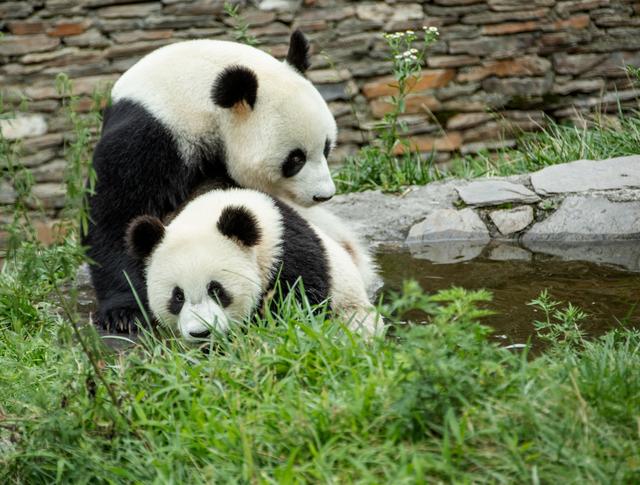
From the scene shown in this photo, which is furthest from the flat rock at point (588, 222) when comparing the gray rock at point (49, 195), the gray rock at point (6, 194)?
the gray rock at point (6, 194)

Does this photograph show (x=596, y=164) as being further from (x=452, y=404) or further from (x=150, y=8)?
(x=150, y=8)

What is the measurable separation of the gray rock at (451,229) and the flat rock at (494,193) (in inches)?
3.9

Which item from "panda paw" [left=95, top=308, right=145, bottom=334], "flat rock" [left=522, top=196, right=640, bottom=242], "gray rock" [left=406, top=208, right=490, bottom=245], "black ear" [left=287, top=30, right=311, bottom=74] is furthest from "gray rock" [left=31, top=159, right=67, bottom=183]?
"flat rock" [left=522, top=196, right=640, bottom=242]

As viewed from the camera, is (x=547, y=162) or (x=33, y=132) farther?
(x=33, y=132)

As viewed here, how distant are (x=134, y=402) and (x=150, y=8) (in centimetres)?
562

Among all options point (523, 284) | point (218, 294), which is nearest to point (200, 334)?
point (218, 294)

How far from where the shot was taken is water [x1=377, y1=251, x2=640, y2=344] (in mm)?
3775

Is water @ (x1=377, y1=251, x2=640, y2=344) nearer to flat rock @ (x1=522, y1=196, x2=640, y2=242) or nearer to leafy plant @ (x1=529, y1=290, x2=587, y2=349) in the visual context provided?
leafy plant @ (x1=529, y1=290, x2=587, y2=349)

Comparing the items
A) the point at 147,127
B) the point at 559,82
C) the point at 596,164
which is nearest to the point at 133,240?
the point at 147,127

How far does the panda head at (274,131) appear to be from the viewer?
394cm

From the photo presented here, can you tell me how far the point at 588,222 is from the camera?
5.15 metres

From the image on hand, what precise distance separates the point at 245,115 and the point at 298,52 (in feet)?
1.74

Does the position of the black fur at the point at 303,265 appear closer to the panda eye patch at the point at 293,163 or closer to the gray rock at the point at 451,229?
the panda eye patch at the point at 293,163

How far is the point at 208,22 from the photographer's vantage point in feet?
25.5
